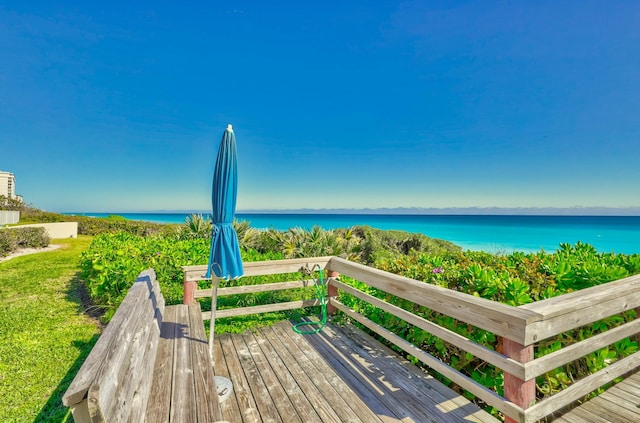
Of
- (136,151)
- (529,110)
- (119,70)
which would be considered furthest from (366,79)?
(136,151)

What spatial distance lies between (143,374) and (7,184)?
43.7m

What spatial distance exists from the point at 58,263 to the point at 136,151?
68.1ft

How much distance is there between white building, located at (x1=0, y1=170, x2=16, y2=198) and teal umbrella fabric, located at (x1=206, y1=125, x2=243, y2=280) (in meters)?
41.4

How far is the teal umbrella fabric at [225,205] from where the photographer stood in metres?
2.34

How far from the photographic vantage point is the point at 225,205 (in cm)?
234

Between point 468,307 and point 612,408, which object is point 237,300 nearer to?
point 468,307

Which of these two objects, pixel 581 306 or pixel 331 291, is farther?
pixel 331 291

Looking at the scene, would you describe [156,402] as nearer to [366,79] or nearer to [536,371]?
[536,371]

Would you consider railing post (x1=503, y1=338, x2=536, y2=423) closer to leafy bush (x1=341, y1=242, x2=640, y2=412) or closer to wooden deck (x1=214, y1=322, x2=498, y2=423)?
wooden deck (x1=214, y1=322, x2=498, y2=423)

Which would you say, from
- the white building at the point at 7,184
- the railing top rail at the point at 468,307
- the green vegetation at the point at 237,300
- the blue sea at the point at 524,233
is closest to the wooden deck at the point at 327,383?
the green vegetation at the point at 237,300

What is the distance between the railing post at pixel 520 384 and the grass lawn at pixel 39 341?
3.77 meters

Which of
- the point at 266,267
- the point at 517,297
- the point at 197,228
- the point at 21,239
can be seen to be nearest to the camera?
the point at 517,297

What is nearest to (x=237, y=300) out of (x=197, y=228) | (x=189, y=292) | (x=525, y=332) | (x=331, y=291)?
(x=189, y=292)

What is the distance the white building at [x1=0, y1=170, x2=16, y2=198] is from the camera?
29.8 meters
